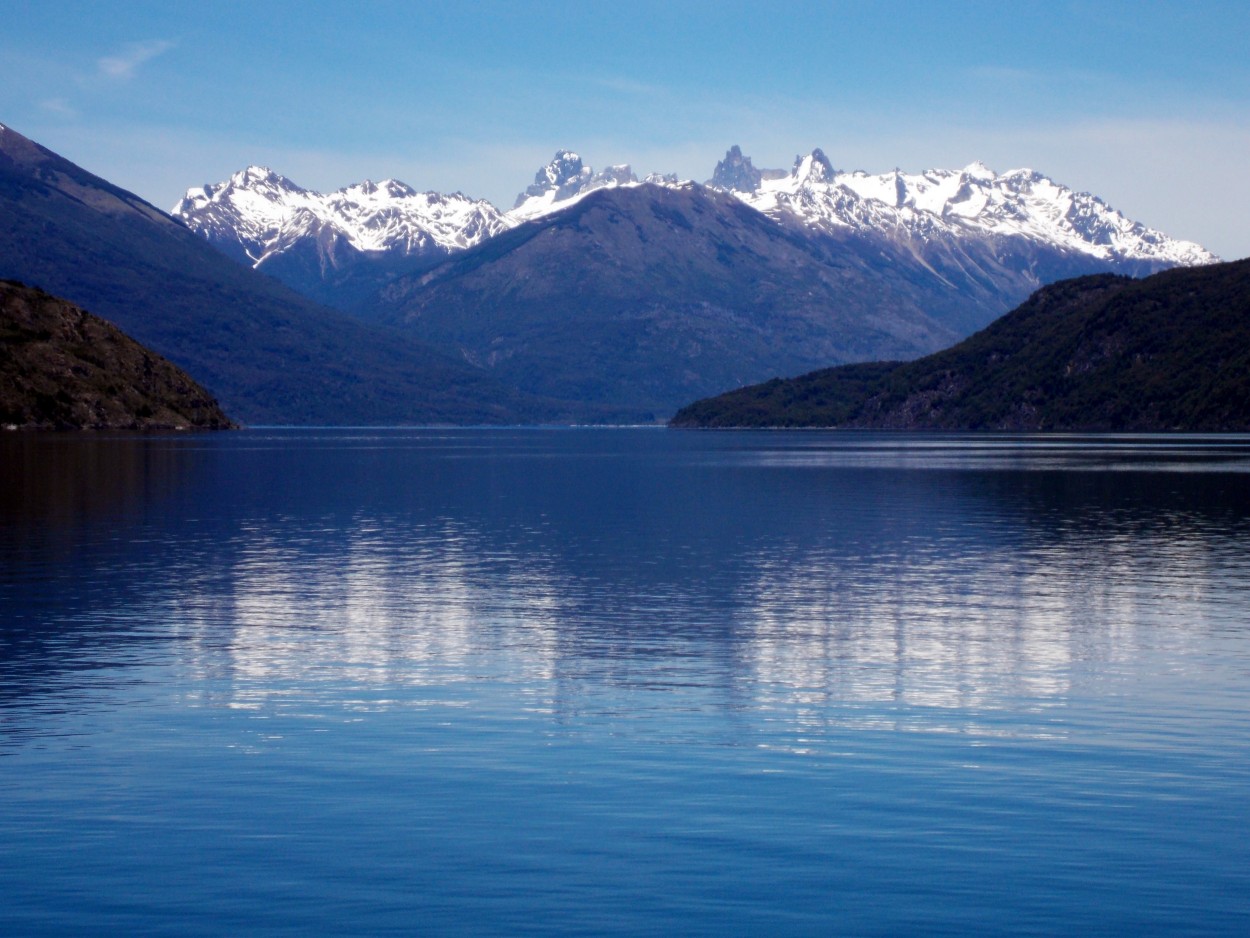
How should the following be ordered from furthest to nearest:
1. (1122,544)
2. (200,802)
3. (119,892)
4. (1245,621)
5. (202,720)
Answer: (1122,544) → (1245,621) → (202,720) → (200,802) → (119,892)

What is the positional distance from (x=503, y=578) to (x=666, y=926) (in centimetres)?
4958

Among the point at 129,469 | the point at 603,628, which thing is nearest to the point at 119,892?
the point at 603,628

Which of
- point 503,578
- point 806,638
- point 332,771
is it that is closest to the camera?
point 332,771

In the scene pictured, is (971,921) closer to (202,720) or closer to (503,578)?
(202,720)

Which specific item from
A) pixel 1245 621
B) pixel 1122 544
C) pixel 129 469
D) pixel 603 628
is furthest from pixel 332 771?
pixel 129 469

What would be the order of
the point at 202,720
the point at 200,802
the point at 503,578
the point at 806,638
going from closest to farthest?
1. the point at 200,802
2. the point at 202,720
3. the point at 806,638
4. the point at 503,578

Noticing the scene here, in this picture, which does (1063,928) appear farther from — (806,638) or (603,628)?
(603,628)

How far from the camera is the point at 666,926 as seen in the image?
23.3m

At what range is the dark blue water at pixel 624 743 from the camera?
80.9 ft

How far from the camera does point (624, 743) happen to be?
116ft

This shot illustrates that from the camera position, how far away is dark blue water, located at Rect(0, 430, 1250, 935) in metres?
24.7

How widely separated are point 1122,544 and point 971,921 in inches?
2734

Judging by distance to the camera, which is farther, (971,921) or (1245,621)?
(1245,621)

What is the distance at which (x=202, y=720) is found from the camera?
1502 inches
